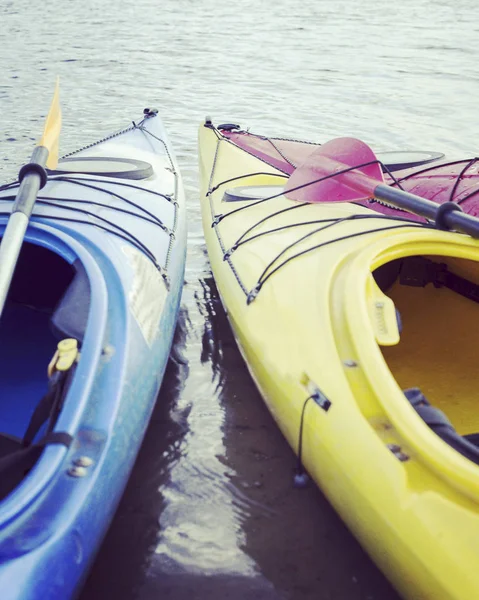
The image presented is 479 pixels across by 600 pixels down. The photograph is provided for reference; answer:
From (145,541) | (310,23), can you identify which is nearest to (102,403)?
(145,541)

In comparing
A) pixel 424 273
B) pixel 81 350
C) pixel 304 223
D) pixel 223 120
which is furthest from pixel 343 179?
pixel 223 120

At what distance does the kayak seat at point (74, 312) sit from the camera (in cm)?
211

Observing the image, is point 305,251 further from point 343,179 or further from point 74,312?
point 74,312

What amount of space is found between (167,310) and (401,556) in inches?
58.1

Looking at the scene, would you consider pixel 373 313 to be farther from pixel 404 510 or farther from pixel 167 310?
pixel 167 310

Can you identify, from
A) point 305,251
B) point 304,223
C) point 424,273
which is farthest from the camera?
point 424,273

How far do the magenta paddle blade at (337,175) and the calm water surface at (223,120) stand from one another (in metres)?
0.81

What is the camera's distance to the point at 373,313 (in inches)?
81.2

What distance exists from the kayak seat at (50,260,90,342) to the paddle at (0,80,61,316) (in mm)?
188

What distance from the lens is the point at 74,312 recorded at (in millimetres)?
2170

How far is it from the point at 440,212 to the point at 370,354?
2.67 ft

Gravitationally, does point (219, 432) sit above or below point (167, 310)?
below

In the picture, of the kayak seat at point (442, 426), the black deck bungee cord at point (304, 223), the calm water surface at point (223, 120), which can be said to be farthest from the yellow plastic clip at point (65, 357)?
the black deck bungee cord at point (304, 223)

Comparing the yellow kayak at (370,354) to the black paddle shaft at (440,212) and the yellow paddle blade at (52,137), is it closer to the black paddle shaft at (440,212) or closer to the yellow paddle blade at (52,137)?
the black paddle shaft at (440,212)
